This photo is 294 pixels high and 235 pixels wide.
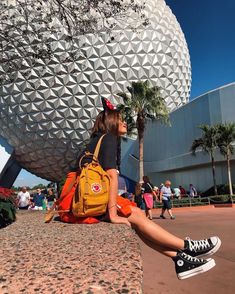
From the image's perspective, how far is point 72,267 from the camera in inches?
87.6

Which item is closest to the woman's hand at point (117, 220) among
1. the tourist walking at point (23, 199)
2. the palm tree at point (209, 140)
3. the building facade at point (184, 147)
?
the tourist walking at point (23, 199)

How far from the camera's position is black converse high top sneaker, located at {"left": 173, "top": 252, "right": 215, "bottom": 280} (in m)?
2.72

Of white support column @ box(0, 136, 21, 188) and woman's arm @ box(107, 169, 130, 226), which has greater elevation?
white support column @ box(0, 136, 21, 188)

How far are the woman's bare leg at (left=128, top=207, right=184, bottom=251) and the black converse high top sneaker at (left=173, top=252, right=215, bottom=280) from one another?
0.36ft

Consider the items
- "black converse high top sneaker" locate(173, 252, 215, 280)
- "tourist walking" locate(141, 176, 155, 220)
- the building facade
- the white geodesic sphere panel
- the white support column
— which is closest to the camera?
"black converse high top sneaker" locate(173, 252, 215, 280)

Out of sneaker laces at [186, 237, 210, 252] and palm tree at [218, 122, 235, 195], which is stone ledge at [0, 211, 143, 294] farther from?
palm tree at [218, 122, 235, 195]

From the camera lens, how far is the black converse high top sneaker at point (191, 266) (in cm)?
272

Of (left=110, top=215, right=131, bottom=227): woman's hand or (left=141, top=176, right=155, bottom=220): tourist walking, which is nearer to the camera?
(left=110, top=215, right=131, bottom=227): woman's hand

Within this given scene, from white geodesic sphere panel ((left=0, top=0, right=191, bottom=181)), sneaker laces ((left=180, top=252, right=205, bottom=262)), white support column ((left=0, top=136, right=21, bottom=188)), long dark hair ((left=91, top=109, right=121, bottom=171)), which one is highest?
white geodesic sphere panel ((left=0, top=0, right=191, bottom=181))

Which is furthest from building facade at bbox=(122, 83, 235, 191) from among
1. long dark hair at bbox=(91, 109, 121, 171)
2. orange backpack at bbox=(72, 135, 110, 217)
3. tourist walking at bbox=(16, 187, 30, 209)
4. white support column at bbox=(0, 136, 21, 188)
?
orange backpack at bbox=(72, 135, 110, 217)

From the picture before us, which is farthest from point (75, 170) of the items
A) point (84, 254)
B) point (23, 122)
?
point (23, 122)

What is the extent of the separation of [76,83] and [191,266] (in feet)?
87.0

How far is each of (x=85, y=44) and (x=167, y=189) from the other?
56.5 feet

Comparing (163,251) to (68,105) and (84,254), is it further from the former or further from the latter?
(68,105)
